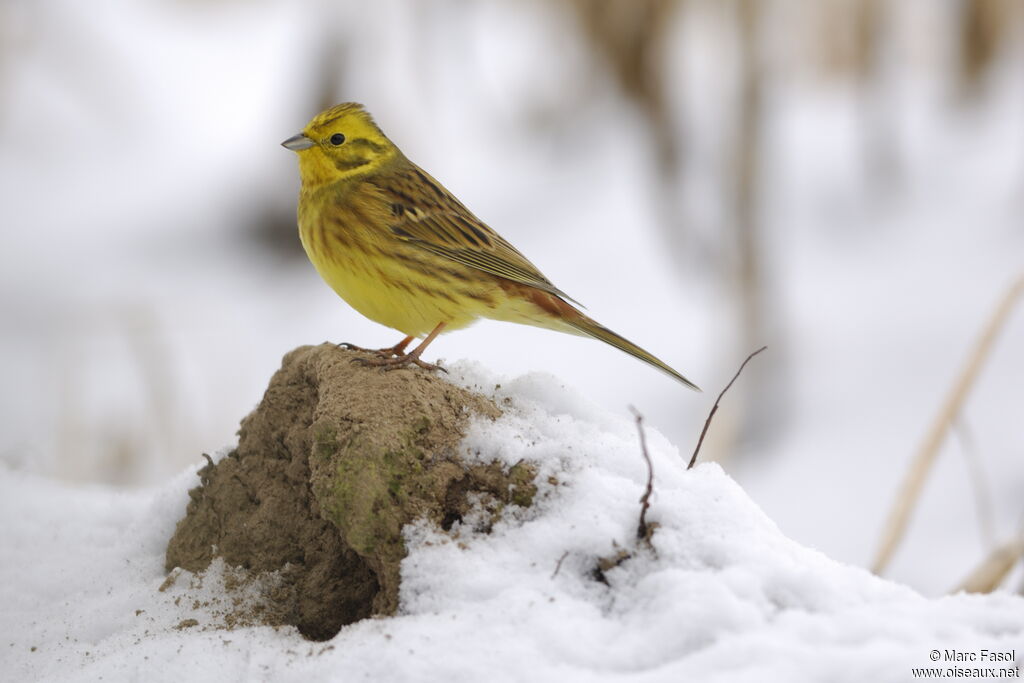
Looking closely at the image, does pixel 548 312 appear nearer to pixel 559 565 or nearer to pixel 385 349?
pixel 385 349

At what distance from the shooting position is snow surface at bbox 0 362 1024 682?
6.04 ft

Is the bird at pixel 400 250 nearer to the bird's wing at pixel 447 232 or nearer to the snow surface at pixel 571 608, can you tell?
the bird's wing at pixel 447 232

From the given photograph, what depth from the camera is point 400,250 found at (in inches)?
125

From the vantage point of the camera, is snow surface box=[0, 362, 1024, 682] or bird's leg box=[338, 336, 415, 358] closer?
snow surface box=[0, 362, 1024, 682]

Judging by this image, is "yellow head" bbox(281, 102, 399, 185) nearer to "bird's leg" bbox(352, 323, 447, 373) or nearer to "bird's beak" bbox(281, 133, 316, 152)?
"bird's beak" bbox(281, 133, 316, 152)

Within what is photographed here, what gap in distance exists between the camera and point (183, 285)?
409 inches

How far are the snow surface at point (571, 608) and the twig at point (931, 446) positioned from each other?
1.22 meters

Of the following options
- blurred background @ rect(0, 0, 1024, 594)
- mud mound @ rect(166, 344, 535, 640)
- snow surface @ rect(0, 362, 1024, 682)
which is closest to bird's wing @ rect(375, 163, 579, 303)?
mud mound @ rect(166, 344, 535, 640)

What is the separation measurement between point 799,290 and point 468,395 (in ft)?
26.1

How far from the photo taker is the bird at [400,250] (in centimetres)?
315

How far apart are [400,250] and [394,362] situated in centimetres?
54

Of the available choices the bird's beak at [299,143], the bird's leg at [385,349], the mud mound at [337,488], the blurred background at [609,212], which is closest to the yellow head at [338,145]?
the bird's beak at [299,143]

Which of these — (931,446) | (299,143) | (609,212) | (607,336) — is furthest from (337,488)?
(609,212)

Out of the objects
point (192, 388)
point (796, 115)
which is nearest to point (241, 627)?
point (192, 388)
